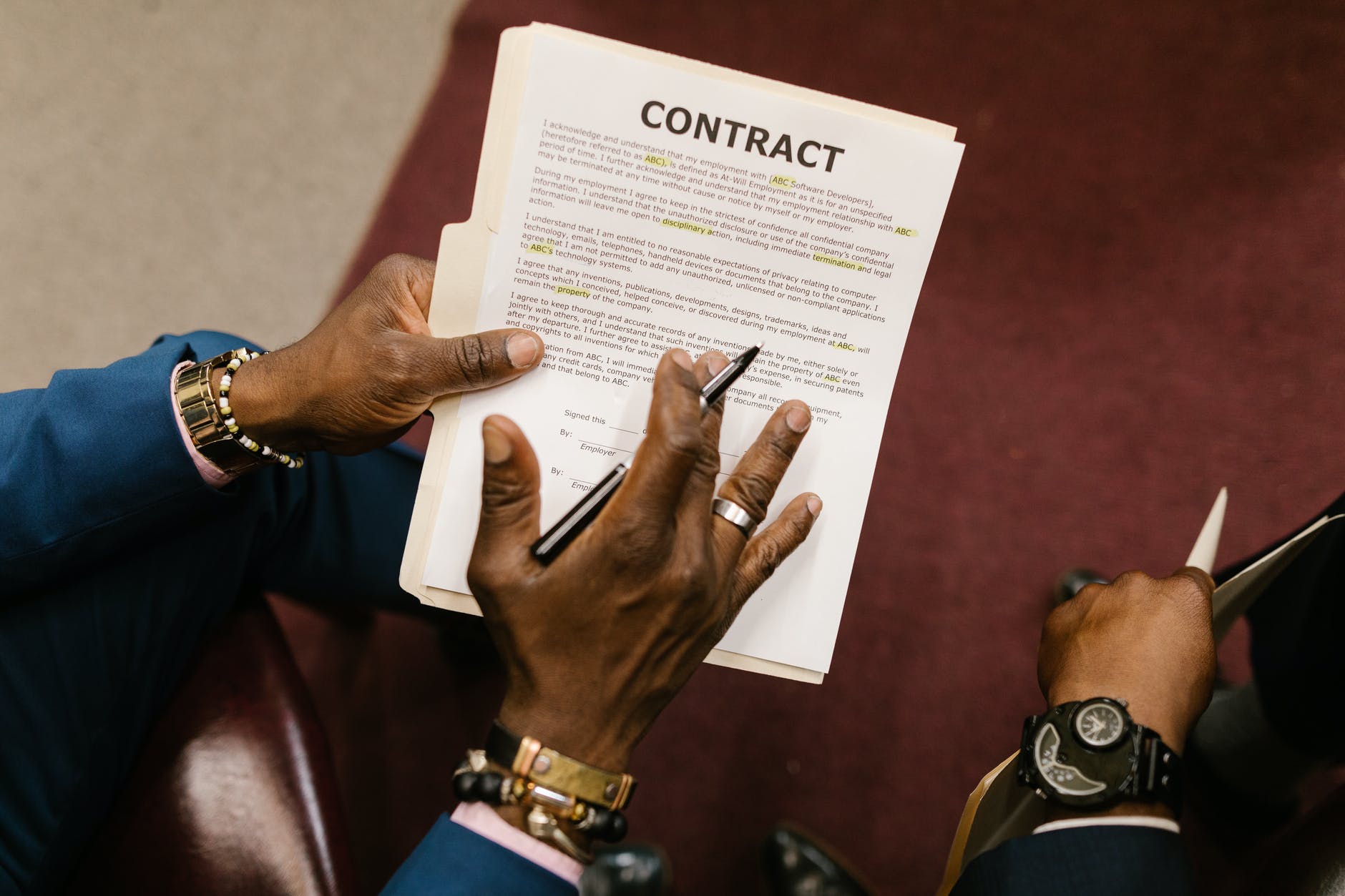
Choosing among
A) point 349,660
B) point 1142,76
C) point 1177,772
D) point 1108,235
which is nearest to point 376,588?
point 349,660

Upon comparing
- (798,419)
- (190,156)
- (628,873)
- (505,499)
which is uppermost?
(190,156)

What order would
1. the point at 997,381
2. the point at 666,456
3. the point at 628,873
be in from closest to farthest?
the point at 666,456
the point at 628,873
the point at 997,381

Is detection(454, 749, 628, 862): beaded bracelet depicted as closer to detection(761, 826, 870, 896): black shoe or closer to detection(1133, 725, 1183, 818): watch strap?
detection(1133, 725, 1183, 818): watch strap

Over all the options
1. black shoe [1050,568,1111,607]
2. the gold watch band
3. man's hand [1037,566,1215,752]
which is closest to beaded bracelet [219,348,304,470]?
the gold watch band

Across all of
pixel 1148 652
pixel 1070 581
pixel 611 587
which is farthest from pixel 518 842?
pixel 1070 581

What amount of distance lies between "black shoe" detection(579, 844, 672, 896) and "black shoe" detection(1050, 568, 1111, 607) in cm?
75

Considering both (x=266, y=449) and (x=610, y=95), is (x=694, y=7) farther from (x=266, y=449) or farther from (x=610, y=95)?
(x=266, y=449)

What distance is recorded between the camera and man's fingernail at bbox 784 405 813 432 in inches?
25.2

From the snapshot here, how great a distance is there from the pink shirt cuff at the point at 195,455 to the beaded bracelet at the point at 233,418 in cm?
4

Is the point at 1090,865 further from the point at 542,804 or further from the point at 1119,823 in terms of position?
the point at 542,804

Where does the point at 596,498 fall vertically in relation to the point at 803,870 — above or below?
above

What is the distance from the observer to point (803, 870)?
1.13 meters

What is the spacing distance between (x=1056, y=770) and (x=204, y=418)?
0.81 meters

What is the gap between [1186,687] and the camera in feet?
2.20
